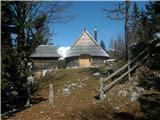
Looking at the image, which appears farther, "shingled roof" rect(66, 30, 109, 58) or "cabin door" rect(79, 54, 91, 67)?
"shingled roof" rect(66, 30, 109, 58)

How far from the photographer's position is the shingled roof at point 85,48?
215ft

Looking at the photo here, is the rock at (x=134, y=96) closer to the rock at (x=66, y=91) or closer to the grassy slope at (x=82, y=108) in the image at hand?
the grassy slope at (x=82, y=108)

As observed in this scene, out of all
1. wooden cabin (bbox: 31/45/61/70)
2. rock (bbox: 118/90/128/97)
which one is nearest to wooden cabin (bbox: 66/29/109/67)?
wooden cabin (bbox: 31/45/61/70)

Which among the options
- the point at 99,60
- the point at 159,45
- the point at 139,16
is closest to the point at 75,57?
the point at 99,60

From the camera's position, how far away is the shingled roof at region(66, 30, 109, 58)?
65562 millimetres

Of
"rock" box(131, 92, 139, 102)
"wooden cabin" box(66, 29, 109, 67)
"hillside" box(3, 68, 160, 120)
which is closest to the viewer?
"hillside" box(3, 68, 160, 120)

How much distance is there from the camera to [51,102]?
18625 mm

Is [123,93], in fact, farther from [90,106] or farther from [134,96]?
[90,106]

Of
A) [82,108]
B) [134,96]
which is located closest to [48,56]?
[134,96]

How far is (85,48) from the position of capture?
67.2 metres

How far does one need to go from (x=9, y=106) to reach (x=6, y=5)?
5.66m

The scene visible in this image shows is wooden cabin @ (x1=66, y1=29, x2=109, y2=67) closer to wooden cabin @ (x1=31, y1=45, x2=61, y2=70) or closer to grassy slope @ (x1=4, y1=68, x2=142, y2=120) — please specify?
wooden cabin @ (x1=31, y1=45, x2=61, y2=70)

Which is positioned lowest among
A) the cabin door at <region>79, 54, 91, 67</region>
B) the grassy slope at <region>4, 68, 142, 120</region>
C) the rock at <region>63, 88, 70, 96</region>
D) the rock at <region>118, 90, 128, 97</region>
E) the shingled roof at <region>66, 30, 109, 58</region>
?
the grassy slope at <region>4, 68, 142, 120</region>

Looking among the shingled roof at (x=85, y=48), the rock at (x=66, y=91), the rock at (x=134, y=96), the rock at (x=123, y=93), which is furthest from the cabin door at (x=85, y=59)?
the rock at (x=134, y=96)
